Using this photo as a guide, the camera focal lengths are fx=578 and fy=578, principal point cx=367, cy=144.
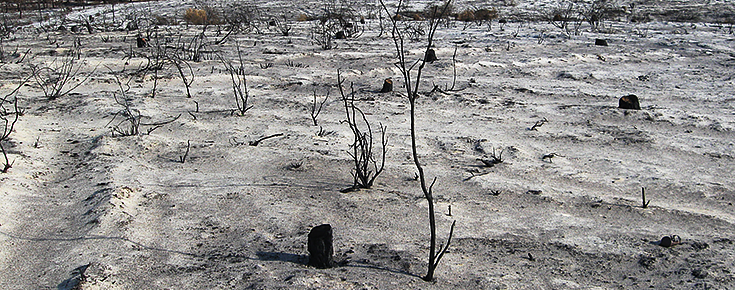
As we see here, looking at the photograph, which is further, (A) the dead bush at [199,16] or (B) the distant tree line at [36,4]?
(B) the distant tree line at [36,4]

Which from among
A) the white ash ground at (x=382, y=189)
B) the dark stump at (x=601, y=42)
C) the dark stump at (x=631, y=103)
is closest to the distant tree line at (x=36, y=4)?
the white ash ground at (x=382, y=189)

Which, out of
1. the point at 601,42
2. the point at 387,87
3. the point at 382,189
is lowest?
the point at 382,189

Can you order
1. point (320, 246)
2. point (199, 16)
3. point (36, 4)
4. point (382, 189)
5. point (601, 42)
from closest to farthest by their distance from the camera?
point (320, 246) < point (382, 189) < point (601, 42) < point (199, 16) < point (36, 4)

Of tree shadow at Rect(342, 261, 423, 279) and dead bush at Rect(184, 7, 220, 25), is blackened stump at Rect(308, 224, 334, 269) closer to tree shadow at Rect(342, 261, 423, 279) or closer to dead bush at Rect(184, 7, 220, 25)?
tree shadow at Rect(342, 261, 423, 279)

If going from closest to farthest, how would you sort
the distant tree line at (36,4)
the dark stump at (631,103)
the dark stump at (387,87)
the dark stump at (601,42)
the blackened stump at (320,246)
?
1. the blackened stump at (320,246)
2. the dark stump at (631,103)
3. the dark stump at (387,87)
4. the dark stump at (601,42)
5. the distant tree line at (36,4)

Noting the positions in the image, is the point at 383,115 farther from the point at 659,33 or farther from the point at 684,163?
the point at 659,33

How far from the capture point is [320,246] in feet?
5.34

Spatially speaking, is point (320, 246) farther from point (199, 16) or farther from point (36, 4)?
point (36, 4)

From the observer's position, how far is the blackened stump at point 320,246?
5.32 feet

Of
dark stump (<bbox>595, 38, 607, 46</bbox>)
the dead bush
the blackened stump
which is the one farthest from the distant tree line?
the blackened stump

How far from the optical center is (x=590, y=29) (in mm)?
7746

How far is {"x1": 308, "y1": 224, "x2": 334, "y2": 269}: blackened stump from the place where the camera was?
162 centimetres

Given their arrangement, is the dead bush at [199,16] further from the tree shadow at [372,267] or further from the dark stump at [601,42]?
the tree shadow at [372,267]

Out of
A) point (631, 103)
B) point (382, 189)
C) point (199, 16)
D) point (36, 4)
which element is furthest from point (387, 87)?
point (36, 4)
